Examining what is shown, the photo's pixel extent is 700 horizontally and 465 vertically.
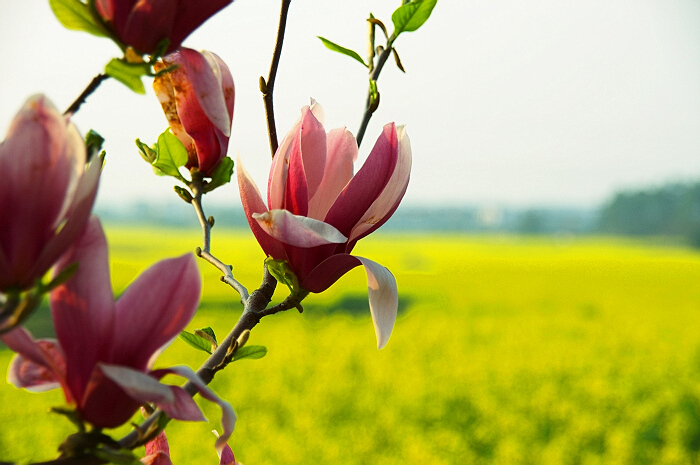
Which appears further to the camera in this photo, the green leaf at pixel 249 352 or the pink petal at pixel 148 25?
the green leaf at pixel 249 352

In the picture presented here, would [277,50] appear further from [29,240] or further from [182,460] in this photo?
[182,460]

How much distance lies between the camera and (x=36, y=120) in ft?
0.69

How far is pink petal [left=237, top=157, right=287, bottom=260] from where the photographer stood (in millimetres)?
334

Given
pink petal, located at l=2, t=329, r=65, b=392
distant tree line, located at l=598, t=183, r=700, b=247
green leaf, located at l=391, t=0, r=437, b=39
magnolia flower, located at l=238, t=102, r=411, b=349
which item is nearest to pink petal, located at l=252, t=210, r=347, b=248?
magnolia flower, located at l=238, t=102, r=411, b=349

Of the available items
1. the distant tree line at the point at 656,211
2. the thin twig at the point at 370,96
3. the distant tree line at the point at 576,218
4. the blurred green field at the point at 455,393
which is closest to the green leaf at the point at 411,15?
the thin twig at the point at 370,96

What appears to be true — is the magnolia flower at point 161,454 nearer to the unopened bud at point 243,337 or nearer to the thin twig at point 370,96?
the unopened bud at point 243,337

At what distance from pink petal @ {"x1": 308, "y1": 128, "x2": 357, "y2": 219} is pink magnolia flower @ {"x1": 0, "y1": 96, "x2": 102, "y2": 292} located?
0.15 m

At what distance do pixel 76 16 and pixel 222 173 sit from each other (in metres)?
0.17

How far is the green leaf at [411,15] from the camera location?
440mm

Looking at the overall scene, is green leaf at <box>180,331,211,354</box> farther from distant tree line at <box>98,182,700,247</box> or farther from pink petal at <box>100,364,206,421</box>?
distant tree line at <box>98,182,700,247</box>

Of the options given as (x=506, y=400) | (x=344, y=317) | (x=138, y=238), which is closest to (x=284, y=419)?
(x=506, y=400)

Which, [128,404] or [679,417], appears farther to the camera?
[679,417]

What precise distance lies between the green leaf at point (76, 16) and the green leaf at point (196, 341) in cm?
21

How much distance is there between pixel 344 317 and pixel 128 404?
6880 millimetres
